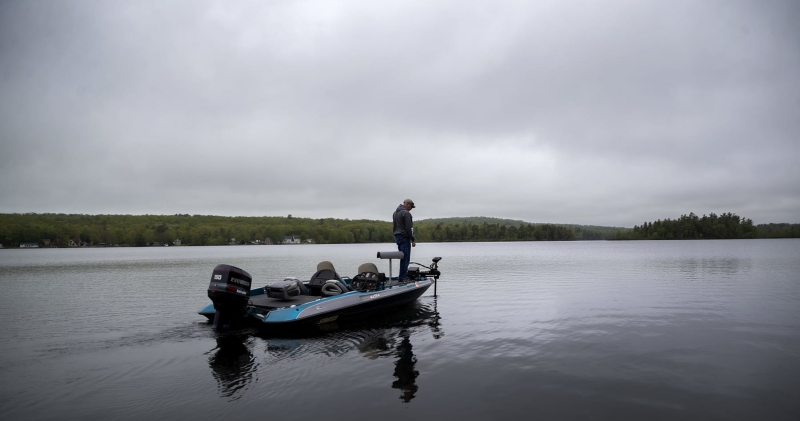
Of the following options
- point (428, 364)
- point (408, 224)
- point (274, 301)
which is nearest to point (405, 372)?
point (428, 364)

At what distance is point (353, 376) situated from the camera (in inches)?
283

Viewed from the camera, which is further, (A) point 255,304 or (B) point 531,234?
(B) point 531,234

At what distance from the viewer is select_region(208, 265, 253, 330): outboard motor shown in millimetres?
9672

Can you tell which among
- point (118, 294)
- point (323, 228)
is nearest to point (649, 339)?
point (118, 294)

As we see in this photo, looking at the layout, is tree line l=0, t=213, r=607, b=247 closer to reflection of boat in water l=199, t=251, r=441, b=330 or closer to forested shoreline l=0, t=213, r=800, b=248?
forested shoreline l=0, t=213, r=800, b=248

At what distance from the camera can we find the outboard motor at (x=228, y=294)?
9.67 meters

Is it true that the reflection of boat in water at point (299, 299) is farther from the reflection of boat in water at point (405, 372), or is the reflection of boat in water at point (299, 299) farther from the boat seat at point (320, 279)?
the reflection of boat in water at point (405, 372)

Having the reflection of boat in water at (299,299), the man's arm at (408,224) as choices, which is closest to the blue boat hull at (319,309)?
the reflection of boat in water at (299,299)

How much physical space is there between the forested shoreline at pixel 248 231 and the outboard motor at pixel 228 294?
111380mm

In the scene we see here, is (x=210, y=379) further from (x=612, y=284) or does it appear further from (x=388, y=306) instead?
(x=612, y=284)

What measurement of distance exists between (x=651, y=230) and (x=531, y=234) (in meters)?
41.8

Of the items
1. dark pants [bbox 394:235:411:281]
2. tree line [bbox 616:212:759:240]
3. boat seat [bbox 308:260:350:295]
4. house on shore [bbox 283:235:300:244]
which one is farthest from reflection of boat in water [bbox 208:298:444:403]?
tree line [bbox 616:212:759:240]

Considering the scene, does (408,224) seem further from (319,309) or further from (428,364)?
(428,364)

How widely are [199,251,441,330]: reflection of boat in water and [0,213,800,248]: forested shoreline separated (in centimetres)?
10912
